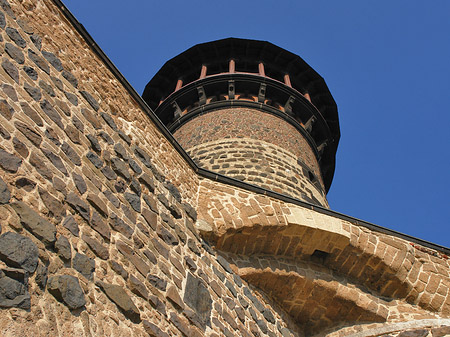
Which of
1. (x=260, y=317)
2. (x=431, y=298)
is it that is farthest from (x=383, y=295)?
(x=260, y=317)

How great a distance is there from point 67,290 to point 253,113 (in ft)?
26.1

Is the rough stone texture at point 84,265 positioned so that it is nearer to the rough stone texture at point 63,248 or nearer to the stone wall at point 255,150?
the rough stone texture at point 63,248

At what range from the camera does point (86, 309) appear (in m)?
3.18

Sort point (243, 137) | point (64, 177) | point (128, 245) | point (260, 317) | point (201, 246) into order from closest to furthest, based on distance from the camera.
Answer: point (64, 177), point (128, 245), point (201, 246), point (260, 317), point (243, 137)

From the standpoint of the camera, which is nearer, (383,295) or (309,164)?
(383,295)

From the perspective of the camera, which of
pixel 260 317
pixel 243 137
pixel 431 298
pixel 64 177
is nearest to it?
pixel 64 177

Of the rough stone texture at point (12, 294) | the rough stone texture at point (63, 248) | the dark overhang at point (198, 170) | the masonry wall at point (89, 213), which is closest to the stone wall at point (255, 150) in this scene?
the dark overhang at point (198, 170)

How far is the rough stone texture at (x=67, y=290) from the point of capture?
9.87ft

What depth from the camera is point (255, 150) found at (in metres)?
9.34

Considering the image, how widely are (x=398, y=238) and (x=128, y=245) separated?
3780 millimetres

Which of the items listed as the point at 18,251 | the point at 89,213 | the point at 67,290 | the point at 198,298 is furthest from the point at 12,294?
the point at 198,298

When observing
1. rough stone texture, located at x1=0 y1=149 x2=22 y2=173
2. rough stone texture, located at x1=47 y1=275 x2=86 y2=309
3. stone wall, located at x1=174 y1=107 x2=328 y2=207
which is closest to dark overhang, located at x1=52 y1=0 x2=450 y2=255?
stone wall, located at x1=174 y1=107 x2=328 y2=207

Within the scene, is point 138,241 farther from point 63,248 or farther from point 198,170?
point 198,170

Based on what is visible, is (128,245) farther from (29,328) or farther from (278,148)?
(278,148)
